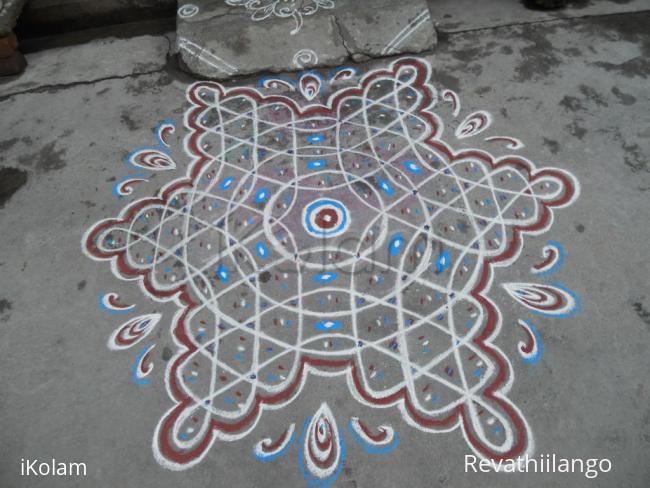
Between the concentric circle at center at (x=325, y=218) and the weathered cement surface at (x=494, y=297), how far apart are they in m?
0.86

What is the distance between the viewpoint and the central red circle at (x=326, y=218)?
262cm

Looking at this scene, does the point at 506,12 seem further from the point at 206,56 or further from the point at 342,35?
A: the point at 206,56

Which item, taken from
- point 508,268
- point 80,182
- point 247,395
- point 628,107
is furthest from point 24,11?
point 628,107

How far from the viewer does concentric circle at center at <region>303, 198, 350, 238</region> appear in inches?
102

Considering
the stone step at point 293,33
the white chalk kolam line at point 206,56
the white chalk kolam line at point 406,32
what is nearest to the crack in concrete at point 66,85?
the white chalk kolam line at point 206,56

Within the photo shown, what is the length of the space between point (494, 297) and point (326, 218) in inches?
40.0

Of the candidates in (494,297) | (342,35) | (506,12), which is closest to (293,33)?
(342,35)

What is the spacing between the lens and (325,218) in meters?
2.65

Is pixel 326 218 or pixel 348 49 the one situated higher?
pixel 348 49

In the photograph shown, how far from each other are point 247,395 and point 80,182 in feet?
6.07

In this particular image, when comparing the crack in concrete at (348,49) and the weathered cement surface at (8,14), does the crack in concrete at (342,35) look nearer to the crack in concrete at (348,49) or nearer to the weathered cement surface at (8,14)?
the crack in concrete at (348,49)

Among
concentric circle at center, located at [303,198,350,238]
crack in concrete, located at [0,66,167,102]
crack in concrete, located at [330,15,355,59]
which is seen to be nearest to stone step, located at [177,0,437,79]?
crack in concrete, located at [330,15,355,59]

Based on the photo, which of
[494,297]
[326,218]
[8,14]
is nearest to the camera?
[494,297]

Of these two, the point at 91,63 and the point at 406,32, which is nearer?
the point at 406,32
